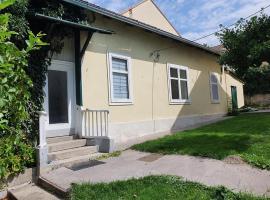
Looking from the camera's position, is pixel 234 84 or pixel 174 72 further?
pixel 234 84

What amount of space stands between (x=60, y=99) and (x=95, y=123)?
1.28 metres

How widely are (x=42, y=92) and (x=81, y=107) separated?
1.58 meters

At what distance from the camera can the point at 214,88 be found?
688 inches

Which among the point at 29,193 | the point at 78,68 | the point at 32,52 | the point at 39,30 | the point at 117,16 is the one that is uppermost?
the point at 117,16

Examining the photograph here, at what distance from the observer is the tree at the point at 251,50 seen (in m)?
8.98

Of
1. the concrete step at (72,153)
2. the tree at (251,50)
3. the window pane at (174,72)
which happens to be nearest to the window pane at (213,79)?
the window pane at (174,72)

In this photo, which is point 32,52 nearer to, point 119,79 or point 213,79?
point 119,79

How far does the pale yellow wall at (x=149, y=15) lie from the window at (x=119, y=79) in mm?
8895

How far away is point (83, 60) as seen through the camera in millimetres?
9055

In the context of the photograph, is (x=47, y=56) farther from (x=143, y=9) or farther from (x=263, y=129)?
(x=143, y=9)

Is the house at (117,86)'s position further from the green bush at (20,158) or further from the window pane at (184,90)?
the green bush at (20,158)

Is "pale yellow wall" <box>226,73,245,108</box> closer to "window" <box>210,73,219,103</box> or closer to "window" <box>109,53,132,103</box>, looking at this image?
"window" <box>210,73,219,103</box>

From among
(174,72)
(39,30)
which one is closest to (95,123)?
(39,30)

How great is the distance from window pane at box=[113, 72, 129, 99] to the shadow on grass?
2090mm
